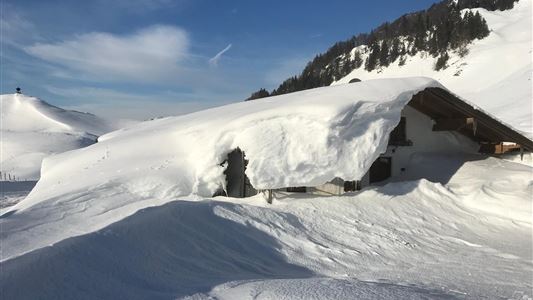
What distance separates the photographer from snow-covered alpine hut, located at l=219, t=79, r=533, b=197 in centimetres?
1150

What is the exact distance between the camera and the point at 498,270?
8562mm

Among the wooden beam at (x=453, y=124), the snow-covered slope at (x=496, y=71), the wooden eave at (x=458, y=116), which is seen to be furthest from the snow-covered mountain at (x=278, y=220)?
the snow-covered slope at (x=496, y=71)

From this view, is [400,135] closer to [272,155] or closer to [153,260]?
[272,155]

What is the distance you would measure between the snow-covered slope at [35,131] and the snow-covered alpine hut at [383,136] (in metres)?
22.3

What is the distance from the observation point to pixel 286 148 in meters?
11.5

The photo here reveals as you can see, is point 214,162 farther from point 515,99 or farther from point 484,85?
point 484,85

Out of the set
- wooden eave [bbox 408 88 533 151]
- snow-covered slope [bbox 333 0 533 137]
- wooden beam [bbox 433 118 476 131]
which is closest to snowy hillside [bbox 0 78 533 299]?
wooden eave [bbox 408 88 533 151]

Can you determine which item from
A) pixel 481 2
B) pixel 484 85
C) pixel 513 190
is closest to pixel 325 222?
pixel 513 190

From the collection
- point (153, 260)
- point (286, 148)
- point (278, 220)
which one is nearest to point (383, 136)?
point (286, 148)

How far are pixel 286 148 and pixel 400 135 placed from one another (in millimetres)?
6240

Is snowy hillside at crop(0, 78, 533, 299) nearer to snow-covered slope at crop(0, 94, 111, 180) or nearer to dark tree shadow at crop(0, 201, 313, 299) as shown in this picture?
dark tree shadow at crop(0, 201, 313, 299)

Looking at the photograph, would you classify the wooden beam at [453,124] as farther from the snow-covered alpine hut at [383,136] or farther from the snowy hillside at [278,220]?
the snowy hillside at [278,220]

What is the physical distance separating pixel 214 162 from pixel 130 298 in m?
7.51

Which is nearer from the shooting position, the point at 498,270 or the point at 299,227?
the point at 498,270
